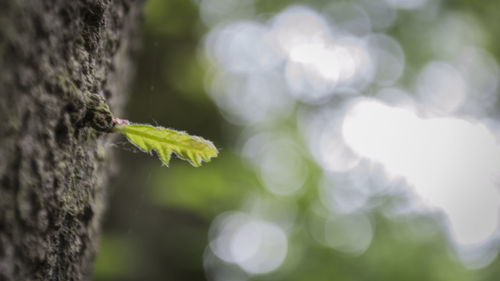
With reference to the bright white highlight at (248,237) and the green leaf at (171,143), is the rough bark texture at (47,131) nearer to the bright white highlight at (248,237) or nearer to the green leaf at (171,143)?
the green leaf at (171,143)

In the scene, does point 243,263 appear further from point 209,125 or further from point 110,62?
point 110,62

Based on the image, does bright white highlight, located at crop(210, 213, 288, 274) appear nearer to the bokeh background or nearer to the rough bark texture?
the bokeh background

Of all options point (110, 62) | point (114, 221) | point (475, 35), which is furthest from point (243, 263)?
point (110, 62)

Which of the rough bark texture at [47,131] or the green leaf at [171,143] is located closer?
the rough bark texture at [47,131]

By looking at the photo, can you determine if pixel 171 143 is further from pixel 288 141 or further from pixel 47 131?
pixel 288 141

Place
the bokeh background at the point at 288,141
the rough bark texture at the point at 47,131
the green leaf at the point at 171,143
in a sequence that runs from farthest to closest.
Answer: the bokeh background at the point at 288,141, the green leaf at the point at 171,143, the rough bark texture at the point at 47,131

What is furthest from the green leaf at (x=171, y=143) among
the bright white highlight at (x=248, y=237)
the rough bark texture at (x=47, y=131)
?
the bright white highlight at (x=248, y=237)

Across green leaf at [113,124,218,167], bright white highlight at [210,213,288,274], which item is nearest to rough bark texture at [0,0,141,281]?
green leaf at [113,124,218,167]
